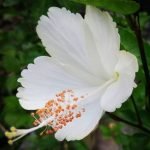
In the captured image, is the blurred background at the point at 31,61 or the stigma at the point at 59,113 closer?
the stigma at the point at 59,113

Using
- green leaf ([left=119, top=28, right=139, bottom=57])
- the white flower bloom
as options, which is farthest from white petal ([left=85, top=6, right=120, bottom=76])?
green leaf ([left=119, top=28, right=139, bottom=57])

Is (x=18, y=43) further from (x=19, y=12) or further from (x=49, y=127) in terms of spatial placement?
(x=49, y=127)

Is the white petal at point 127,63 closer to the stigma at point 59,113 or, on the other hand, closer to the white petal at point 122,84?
the white petal at point 122,84

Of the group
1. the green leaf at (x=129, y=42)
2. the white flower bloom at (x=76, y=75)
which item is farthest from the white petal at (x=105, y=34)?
the green leaf at (x=129, y=42)

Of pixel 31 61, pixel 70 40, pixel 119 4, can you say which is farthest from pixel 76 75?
pixel 31 61

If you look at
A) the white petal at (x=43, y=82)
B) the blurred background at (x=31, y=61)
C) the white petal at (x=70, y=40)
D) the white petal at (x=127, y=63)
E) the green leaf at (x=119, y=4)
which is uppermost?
the green leaf at (x=119, y=4)

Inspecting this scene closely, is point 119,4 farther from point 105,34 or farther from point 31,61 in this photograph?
point 31,61

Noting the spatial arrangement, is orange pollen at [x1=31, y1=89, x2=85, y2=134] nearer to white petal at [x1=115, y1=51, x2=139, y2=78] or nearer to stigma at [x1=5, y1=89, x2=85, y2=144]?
stigma at [x1=5, y1=89, x2=85, y2=144]

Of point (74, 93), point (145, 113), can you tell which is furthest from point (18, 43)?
point (74, 93)
